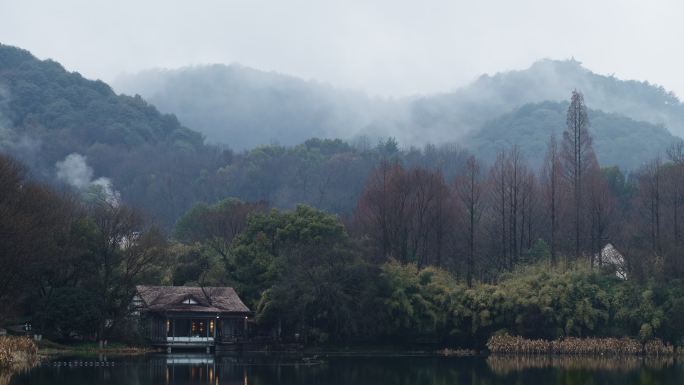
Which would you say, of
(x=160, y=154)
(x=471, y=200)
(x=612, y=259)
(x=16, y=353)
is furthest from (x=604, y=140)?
(x=16, y=353)

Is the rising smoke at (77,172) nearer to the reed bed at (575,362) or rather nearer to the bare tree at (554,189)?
the bare tree at (554,189)

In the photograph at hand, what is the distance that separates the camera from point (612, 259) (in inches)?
2648

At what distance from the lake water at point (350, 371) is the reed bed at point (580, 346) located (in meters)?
4.63

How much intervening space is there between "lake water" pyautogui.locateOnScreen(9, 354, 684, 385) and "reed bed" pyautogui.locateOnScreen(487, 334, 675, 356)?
15.2 feet

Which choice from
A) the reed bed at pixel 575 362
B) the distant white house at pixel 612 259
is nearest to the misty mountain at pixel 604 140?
the distant white house at pixel 612 259

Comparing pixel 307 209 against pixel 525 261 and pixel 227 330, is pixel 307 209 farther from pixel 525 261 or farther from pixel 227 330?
pixel 525 261

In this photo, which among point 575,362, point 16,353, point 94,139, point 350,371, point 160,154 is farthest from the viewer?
point 94,139

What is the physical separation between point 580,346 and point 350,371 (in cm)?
2095

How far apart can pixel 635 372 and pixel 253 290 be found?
26.8 m

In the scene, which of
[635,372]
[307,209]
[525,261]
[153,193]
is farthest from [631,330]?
[153,193]

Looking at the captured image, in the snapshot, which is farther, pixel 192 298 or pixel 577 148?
pixel 577 148

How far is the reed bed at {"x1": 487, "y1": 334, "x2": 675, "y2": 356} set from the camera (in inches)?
2231

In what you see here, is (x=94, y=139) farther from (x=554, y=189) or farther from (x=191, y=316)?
(x=554, y=189)

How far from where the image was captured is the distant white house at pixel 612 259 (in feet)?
202
